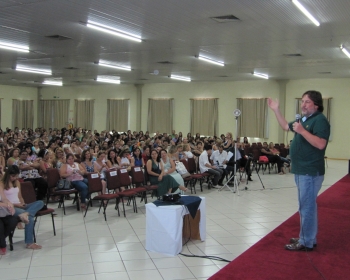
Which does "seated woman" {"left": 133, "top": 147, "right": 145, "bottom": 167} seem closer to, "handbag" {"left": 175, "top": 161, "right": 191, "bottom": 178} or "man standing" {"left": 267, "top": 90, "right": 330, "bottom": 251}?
"handbag" {"left": 175, "top": 161, "right": 191, "bottom": 178}

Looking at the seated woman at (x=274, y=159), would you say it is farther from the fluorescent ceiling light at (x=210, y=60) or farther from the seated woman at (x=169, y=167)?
the seated woman at (x=169, y=167)

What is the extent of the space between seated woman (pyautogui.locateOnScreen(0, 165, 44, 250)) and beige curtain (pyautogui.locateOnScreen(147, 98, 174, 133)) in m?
16.0

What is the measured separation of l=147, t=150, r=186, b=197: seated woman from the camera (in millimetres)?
7980

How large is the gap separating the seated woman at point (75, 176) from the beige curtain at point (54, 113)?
1726 centimetres

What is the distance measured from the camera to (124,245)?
5270 mm

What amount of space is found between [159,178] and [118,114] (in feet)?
49.5

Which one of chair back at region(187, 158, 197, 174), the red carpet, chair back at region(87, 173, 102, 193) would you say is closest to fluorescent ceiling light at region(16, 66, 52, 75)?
chair back at region(187, 158, 197, 174)

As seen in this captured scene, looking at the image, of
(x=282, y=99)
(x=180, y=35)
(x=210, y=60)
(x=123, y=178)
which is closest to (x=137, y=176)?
(x=123, y=178)

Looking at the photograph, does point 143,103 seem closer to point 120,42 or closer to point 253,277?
point 120,42

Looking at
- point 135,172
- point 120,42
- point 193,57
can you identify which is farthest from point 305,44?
point 135,172

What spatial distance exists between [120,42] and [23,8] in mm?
3124

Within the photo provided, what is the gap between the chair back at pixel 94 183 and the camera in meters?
7.12

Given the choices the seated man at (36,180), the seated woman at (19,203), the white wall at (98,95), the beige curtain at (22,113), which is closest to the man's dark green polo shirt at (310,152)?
the seated woman at (19,203)

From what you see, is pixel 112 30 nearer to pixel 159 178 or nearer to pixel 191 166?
pixel 159 178
